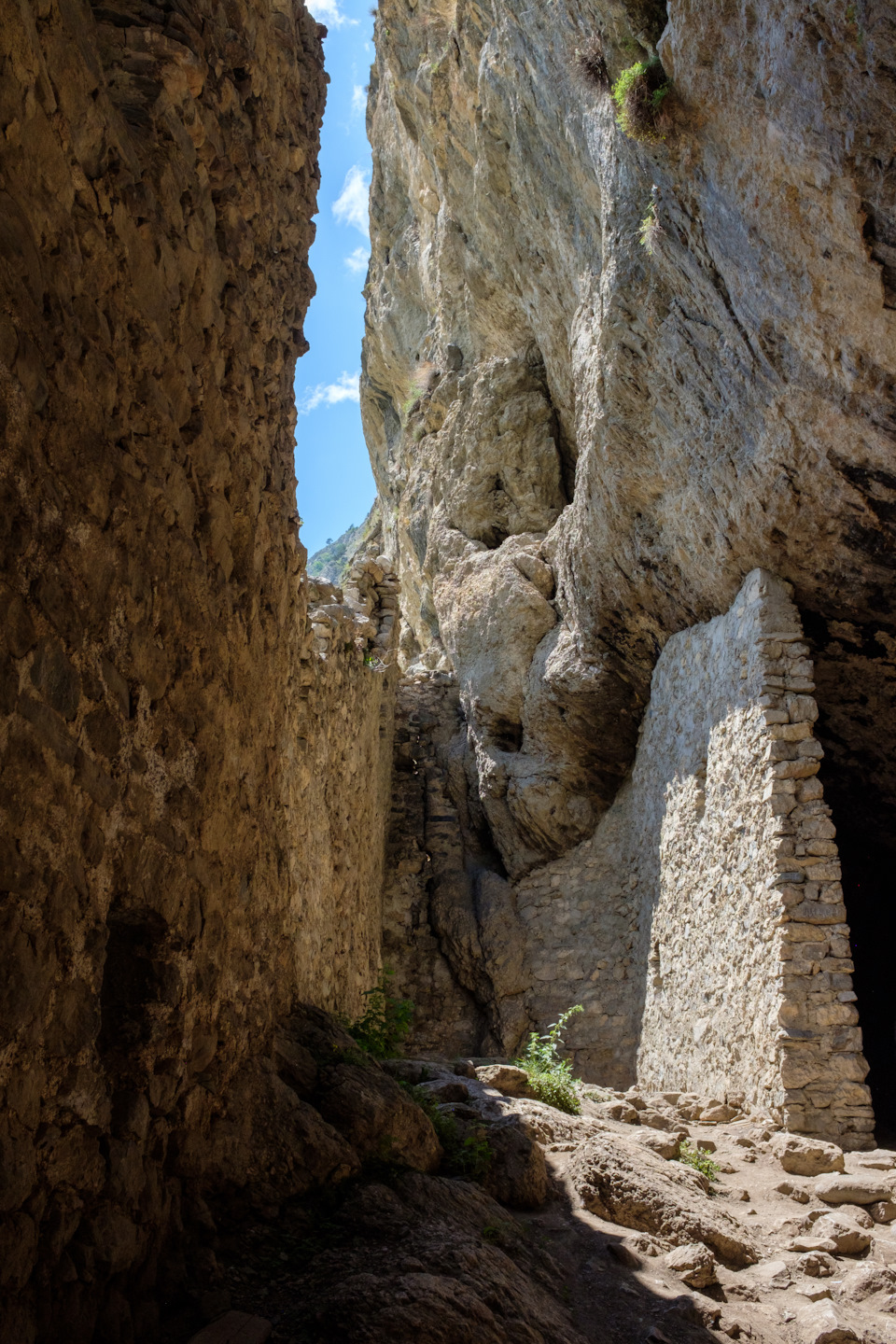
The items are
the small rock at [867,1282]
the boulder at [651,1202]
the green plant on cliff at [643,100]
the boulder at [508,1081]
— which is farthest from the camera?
the green plant on cliff at [643,100]

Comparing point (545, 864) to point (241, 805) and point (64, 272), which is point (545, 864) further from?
point (64, 272)

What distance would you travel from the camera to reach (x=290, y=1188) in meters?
3.14

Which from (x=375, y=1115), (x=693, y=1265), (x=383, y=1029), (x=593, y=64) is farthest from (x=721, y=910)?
(x=593, y=64)

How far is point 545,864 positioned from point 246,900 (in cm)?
1042

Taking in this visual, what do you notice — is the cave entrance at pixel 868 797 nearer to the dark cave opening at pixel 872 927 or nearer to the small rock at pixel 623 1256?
the dark cave opening at pixel 872 927

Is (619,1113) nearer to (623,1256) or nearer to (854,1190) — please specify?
(854,1190)

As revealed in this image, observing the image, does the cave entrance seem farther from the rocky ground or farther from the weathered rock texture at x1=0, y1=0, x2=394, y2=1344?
the weathered rock texture at x1=0, y1=0, x2=394, y2=1344

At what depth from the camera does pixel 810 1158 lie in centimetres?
621

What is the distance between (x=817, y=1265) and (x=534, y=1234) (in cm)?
144

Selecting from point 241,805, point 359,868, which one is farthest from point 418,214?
point 241,805

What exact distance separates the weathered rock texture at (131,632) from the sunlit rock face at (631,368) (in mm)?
3793

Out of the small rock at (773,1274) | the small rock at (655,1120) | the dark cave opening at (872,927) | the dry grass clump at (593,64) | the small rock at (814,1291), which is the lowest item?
the small rock at (814,1291)

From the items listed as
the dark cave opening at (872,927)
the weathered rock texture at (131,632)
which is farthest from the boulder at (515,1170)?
the dark cave opening at (872,927)

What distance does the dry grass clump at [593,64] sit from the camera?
879 centimetres
